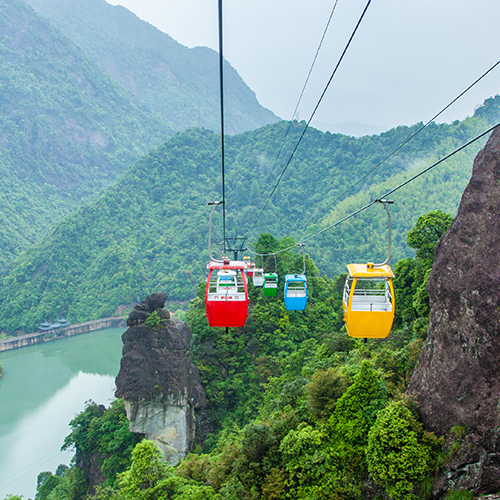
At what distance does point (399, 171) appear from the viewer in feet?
282

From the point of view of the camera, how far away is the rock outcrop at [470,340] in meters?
9.95

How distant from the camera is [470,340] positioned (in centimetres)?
1057

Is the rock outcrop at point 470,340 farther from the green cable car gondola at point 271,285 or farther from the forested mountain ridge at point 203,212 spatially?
the forested mountain ridge at point 203,212

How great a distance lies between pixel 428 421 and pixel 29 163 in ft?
428

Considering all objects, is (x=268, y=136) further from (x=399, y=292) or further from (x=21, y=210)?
(x=399, y=292)

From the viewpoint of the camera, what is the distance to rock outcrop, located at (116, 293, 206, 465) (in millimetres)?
22359

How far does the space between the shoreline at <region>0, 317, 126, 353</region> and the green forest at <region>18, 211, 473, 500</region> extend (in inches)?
1338

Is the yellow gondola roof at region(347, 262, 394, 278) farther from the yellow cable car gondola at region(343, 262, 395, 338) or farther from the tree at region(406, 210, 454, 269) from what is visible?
the tree at region(406, 210, 454, 269)

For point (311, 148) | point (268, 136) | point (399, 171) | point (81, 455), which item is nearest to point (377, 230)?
point (399, 171)

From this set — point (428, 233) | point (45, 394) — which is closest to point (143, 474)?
point (428, 233)

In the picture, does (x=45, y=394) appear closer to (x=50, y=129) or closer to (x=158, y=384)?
(x=158, y=384)

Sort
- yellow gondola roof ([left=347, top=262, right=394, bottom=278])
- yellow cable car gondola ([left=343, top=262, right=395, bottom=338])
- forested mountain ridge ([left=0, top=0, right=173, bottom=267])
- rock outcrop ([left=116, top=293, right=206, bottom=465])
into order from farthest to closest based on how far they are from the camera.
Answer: forested mountain ridge ([left=0, top=0, right=173, bottom=267]), rock outcrop ([left=116, top=293, right=206, bottom=465]), yellow cable car gondola ([left=343, top=262, right=395, bottom=338]), yellow gondola roof ([left=347, top=262, right=394, bottom=278])

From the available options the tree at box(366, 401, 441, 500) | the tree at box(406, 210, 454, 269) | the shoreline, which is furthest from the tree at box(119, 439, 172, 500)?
the shoreline

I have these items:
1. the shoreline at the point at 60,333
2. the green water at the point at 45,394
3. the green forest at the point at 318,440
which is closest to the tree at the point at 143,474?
the green forest at the point at 318,440
